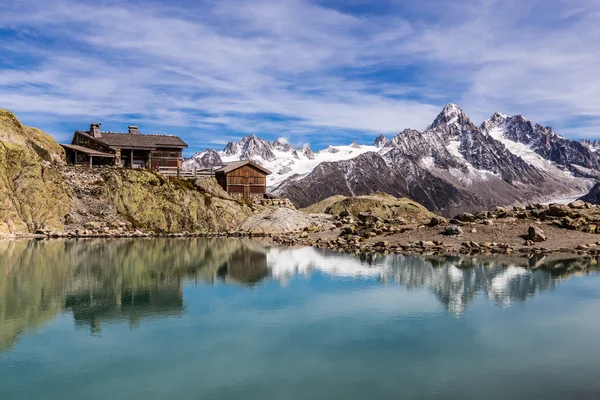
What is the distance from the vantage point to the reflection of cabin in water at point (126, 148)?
88312 millimetres

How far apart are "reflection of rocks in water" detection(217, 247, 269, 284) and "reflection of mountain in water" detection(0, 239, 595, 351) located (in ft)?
0.27

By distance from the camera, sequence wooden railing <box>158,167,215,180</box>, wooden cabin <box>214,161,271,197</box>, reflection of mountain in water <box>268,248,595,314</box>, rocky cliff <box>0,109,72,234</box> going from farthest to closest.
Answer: wooden cabin <box>214,161,271,197</box> < wooden railing <box>158,167,215,180</box> < rocky cliff <box>0,109,72,234</box> < reflection of mountain in water <box>268,248,595,314</box>

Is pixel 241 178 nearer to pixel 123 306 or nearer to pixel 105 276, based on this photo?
Answer: pixel 105 276

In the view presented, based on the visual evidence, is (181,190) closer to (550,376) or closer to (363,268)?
(363,268)

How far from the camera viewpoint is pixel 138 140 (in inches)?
3688

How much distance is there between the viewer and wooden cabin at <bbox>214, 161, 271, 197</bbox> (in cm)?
9438

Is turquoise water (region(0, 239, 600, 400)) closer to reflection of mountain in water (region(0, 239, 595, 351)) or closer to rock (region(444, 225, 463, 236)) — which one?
reflection of mountain in water (region(0, 239, 595, 351))

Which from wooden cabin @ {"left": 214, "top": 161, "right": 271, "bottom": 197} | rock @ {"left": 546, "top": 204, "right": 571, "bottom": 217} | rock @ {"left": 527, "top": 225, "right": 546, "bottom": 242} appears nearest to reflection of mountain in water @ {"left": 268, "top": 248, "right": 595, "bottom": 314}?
rock @ {"left": 527, "top": 225, "right": 546, "bottom": 242}

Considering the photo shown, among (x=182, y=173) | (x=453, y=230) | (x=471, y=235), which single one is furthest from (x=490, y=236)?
(x=182, y=173)

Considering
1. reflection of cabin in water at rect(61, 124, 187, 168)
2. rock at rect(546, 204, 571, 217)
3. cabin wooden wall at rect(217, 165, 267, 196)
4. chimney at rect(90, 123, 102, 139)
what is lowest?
rock at rect(546, 204, 571, 217)

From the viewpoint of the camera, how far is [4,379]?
650 inches

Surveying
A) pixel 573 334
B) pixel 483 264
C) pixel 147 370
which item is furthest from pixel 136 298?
pixel 483 264

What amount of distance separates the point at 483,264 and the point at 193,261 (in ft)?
88.0

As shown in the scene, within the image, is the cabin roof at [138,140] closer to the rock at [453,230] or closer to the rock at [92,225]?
the rock at [92,225]
